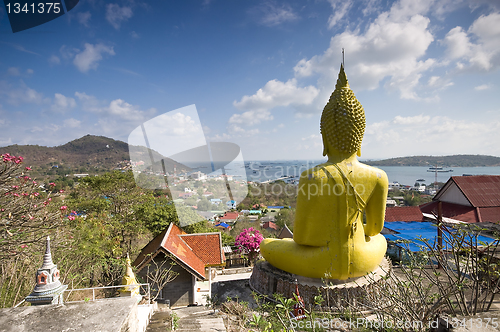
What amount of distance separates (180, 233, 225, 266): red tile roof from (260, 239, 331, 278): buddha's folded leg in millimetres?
4170

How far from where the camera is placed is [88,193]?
→ 45.7ft

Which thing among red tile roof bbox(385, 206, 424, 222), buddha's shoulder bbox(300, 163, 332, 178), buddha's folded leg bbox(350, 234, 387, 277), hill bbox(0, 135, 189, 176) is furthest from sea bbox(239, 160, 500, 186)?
hill bbox(0, 135, 189, 176)

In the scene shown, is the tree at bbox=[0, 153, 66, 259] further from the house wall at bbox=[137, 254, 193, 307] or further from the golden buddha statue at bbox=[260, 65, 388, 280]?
the golden buddha statue at bbox=[260, 65, 388, 280]

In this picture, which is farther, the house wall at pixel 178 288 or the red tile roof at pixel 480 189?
the red tile roof at pixel 480 189

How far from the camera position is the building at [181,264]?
29.2 ft

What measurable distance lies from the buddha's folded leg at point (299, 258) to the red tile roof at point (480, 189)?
13518 millimetres

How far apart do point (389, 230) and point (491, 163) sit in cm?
8847

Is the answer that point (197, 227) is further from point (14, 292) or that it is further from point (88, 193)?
point (14, 292)

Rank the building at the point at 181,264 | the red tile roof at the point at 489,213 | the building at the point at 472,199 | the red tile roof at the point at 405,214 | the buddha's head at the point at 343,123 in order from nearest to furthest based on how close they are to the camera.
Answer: the buddha's head at the point at 343,123 → the building at the point at 181,264 → the red tile roof at the point at 489,213 → the building at the point at 472,199 → the red tile roof at the point at 405,214

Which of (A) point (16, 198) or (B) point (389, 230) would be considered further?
(B) point (389, 230)

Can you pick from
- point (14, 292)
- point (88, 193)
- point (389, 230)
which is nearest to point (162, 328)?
point (14, 292)

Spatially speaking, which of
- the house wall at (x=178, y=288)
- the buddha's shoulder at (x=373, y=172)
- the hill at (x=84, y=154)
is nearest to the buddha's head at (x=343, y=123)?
the buddha's shoulder at (x=373, y=172)

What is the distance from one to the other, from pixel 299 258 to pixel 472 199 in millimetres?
14282

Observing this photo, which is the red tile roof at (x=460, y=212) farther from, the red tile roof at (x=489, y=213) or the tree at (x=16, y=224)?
the tree at (x=16, y=224)
